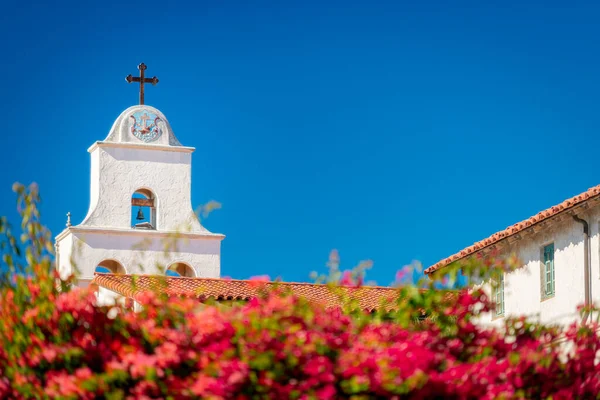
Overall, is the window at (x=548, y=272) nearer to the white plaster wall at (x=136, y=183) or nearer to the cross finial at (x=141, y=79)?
the white plaster wall at (x=136, y=183)

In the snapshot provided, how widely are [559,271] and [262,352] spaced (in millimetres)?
19526

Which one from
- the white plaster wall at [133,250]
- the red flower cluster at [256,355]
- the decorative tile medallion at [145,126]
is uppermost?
the decorative tile medallion at [145,126]

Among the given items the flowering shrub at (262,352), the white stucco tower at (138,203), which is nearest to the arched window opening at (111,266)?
the white stucco tower at (138,203)

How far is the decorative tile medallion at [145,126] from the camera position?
3981cm

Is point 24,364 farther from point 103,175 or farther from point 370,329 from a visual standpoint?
point 103,175

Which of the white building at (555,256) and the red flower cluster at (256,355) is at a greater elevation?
the white building at (555,256)

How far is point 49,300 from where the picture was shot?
998 cm

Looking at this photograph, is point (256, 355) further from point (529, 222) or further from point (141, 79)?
point (141, 79)

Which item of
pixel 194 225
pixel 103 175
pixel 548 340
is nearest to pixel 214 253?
pixel 194 225

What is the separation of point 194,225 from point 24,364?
2984cm

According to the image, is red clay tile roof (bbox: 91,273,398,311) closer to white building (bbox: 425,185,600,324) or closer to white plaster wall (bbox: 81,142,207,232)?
white building (bbox: 425,185,600,324)

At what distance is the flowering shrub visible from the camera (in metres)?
9.05

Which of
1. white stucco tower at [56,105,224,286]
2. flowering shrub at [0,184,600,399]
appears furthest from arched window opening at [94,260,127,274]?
flowering shrub at [0,184,600,399]

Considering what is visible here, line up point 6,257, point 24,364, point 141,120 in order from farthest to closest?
point 141,120
point 6,257
point 24,364
